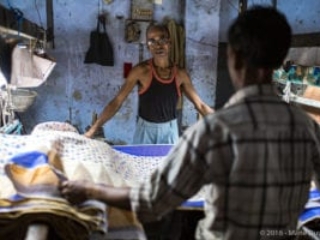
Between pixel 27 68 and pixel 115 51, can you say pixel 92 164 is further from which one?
pixel 115 51

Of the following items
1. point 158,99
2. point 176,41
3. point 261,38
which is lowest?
point 158,99

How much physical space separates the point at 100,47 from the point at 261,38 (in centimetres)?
405

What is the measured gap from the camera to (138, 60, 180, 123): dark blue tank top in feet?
10.6

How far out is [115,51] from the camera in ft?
16.2

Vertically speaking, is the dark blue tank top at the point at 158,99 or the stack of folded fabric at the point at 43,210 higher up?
the dark blue tank top at the point at 158,99

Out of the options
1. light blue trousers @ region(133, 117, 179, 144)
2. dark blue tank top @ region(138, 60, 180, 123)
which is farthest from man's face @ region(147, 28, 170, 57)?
light blue trousers @ region(133, 117, 179, 144)

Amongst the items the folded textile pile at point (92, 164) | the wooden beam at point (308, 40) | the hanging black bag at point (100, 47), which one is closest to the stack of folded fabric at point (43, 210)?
the folded textile pile at point (92, 164)

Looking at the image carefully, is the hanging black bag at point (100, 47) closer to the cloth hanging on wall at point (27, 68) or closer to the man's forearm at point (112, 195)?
the cloth hanging on wall at point (27, 68)

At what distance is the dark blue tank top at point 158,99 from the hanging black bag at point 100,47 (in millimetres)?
1787

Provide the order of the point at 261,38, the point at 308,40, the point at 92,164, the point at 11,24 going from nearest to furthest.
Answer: the point at 261,38 → the point at 92,164 → the point at 11,24 → the point at 308,40

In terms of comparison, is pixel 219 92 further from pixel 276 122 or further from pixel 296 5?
pixel 276 122

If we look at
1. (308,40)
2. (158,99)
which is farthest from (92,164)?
(308,40)

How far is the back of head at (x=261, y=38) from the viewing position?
1.00 meters

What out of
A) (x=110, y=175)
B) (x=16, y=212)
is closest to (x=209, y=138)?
(x=16, y=212)
